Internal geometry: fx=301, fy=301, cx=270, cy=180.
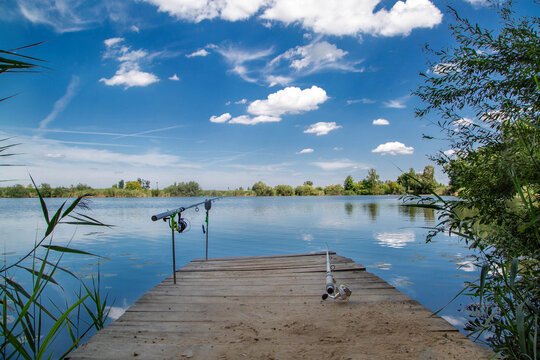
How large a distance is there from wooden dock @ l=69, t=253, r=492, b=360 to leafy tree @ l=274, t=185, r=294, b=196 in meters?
77.7

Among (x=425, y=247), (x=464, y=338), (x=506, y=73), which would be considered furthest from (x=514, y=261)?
(x=425, y=247)

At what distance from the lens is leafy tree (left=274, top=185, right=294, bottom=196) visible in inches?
3238

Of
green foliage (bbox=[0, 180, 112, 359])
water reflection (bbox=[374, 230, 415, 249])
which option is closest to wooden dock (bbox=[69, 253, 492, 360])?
green foliage (bbox=[0, 180, 112, 359])

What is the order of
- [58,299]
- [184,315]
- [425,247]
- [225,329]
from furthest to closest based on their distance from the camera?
[425,247]
[58,299]
[184,315]
[225,329]

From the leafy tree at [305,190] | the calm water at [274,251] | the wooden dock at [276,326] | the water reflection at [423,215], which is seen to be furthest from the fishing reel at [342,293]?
the leafy tree at [305,190]

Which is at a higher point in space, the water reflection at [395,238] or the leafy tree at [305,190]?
the leafy tree at [305,190]

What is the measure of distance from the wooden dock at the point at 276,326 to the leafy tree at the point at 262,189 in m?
75.7

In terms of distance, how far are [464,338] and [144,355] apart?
8.97 feet

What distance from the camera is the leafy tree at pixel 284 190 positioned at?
82.2m

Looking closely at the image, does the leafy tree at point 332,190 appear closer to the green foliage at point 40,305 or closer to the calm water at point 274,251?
the calm water at point 274,251

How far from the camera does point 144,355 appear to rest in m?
2.47

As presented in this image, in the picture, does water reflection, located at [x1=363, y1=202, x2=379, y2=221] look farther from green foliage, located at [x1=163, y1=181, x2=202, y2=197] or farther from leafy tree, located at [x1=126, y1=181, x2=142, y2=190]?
leafy tree, located at [x1=126, y1=181, x2=142, y2=190]

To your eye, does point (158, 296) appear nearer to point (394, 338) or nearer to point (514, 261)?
point (394, 338)

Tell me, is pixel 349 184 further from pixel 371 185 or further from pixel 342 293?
pixel 342 293
